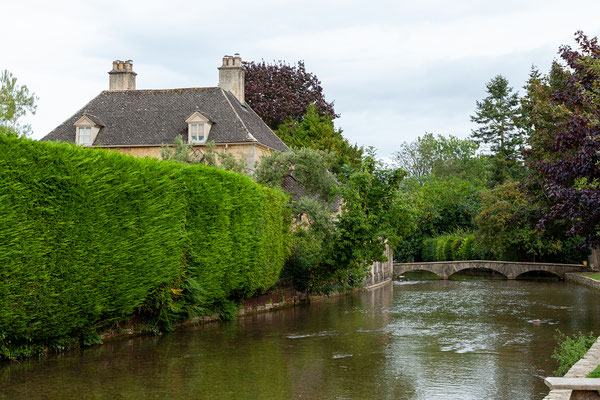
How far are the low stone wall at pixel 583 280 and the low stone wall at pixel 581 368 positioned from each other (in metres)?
26.6

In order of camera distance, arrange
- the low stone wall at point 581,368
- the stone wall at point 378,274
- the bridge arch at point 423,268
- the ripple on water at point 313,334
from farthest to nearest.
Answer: the bridge arch at point 423,268 < the stone wall at point 378,274 < the ripple on water at point 313,334 < the low stone wall at point 581,368

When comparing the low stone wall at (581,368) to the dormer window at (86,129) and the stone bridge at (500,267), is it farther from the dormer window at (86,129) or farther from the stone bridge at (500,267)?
the stone bridge at (500,267)

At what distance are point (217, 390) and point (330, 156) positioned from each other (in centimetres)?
2069

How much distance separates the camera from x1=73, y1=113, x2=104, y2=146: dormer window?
3734 cm

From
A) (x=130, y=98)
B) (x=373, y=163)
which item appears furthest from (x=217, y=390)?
A: (x=130, y=98)

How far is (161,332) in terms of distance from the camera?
17.7 m

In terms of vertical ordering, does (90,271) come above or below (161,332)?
above

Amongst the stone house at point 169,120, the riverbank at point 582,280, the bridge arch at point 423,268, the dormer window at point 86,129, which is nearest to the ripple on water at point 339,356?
the stone house at point 169,120

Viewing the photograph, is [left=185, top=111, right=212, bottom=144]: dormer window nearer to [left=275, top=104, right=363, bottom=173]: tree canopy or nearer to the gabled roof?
the gabled roof

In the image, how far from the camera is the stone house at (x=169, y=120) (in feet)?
120

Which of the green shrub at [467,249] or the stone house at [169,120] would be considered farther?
the green shrub at [467,249]

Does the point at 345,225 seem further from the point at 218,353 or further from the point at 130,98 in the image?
the point at 130,98

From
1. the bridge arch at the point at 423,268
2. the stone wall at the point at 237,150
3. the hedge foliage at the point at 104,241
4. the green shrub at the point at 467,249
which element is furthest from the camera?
the green shrub at the point at 467,249

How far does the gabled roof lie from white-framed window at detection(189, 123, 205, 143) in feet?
1.61
